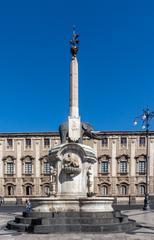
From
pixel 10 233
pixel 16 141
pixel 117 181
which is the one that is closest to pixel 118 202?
pixel 117 181

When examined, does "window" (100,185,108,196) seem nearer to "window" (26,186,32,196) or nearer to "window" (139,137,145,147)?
"window" (139,137,145,147)

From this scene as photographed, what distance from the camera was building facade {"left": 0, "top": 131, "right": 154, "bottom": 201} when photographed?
58.1 meters

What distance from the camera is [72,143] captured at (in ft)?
65.9

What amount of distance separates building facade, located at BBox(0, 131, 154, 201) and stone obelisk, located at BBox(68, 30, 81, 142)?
35.5 m

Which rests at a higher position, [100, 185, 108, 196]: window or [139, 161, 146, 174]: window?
Answer: [139, 161, 146, 174]: window

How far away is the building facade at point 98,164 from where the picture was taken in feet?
190

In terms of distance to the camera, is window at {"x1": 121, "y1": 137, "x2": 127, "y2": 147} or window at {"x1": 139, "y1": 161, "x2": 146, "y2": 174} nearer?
window at {"x1": 139, "y1": 161, "x2": 146, "y2": 174}

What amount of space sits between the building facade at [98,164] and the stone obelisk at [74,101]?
35.5 m

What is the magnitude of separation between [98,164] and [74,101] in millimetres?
37804

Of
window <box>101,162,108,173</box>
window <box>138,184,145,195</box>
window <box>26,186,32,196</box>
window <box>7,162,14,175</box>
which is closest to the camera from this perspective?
window <box>138,184,145,195</box>

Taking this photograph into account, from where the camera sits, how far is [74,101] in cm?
2192

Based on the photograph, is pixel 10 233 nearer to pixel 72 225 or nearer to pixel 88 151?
pixel 72 225

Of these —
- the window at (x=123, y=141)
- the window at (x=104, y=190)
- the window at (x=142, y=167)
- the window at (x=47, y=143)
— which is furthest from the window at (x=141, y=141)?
the window at (x=47, y=143)

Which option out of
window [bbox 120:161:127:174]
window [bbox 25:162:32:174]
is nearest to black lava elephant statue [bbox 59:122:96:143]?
window [bbox 120:161:127:174]
